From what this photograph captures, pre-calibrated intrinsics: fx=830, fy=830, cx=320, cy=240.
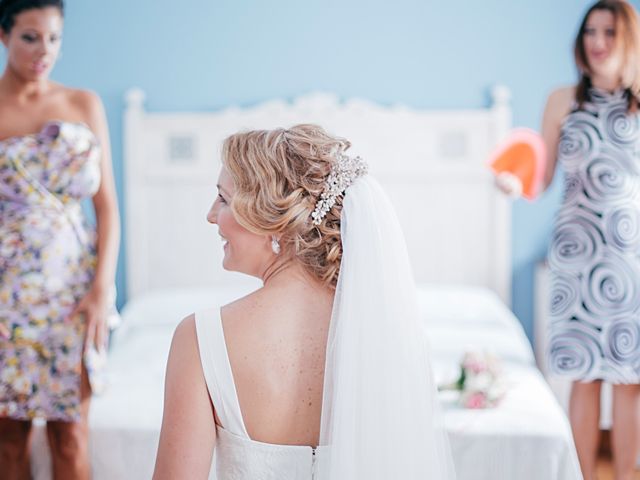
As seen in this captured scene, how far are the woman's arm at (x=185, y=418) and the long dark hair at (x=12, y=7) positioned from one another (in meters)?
1.15

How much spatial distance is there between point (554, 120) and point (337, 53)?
1.70m

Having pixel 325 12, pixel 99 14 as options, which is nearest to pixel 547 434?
pixel 325 12

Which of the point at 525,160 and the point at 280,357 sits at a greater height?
the point at 525,160

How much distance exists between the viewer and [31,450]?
7.55 ft

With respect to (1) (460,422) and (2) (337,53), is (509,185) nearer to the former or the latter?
(1) (460,422)

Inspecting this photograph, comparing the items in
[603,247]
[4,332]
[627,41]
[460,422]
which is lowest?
[460,422]

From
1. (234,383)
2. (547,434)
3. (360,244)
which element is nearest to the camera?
(234,383)

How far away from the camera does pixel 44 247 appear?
2.05 m

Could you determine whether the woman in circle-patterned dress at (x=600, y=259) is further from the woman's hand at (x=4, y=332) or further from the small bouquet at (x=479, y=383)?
the woman's hand at (x=4, y=332)

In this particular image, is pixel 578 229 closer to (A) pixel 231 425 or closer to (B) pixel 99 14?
(A) pixel 231 425

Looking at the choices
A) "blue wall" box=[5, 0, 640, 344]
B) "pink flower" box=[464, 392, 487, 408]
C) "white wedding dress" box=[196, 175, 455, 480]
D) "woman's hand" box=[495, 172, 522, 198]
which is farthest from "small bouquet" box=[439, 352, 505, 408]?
"blue wall" box=[5, 0, 640, 344]

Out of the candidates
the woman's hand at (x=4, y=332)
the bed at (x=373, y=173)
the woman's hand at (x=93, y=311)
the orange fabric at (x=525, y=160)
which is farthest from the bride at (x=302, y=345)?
the bed at (x=373, y=173)

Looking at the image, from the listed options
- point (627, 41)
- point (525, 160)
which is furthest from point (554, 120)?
point (627, 41)

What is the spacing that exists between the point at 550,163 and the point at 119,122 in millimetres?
2225
